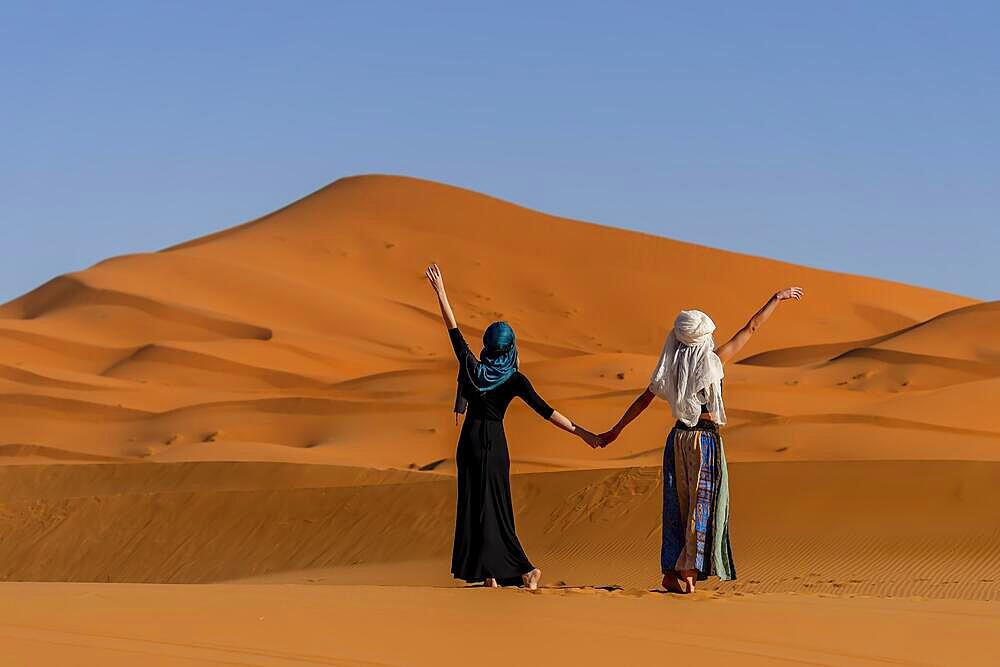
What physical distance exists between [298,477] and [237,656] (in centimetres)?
2172

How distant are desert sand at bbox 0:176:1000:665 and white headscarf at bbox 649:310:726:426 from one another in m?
1.17

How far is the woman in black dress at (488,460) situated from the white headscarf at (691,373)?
644 millimetres

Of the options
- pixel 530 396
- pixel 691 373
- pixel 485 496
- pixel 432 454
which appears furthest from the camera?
pixel 432 454

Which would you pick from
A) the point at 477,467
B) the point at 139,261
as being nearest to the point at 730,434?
the point at 477,467

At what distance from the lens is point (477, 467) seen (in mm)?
10484

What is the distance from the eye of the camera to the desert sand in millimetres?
8195

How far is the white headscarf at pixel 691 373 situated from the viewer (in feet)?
32.5

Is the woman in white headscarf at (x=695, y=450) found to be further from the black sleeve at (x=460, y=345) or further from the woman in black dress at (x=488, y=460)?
the black sleeve at (x=460, y=345)

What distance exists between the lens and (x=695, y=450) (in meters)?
9.93

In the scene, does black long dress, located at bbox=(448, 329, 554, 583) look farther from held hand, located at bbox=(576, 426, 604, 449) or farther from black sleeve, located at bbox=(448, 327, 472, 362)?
held hand, located at bbox=(576, 426, 604, 449)

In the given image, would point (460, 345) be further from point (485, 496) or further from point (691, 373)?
point (691, 373)

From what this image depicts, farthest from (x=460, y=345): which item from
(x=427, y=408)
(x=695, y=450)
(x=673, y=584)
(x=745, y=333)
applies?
(x=427, y=408)

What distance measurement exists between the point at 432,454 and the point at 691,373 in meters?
30.3

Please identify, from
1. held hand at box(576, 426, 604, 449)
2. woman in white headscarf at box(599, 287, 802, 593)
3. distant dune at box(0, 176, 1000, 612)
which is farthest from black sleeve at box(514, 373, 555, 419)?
distant dune at box(0, 176, 1000, 612)
